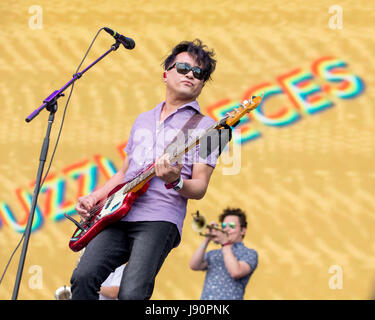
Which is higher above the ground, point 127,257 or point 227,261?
point 227,261

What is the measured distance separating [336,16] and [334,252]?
91.8 inches

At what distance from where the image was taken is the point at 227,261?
13.6ft

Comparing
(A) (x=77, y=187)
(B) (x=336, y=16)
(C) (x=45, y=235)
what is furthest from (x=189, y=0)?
(C) (x=45, y=235)

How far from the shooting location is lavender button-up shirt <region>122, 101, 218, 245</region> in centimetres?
242

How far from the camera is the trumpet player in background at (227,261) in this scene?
414cm

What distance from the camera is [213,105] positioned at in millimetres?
5574

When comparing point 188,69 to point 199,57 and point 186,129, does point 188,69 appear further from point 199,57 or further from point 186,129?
point 186,129

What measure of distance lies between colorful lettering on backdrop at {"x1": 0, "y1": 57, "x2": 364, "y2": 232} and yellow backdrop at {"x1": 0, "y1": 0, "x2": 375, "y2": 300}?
11 mm

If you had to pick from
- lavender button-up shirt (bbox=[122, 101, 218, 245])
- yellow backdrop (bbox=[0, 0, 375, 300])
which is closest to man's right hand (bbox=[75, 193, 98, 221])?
lavender button-up shirt (bbox=[122, 101, 218, 245])

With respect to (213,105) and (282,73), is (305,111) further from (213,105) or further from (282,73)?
(213,105)

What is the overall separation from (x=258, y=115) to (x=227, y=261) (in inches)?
73.7

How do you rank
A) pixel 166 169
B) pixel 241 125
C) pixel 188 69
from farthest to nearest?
1. pixel 241 125
2. pixel 188 69
3. pixel 166 169

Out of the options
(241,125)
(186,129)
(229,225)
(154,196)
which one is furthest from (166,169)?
(241,125)

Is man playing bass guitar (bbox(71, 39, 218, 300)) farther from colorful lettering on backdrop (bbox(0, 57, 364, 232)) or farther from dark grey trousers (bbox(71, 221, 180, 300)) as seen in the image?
colorful lettering on backdrop (bbox(0, 57, 364, 232))
